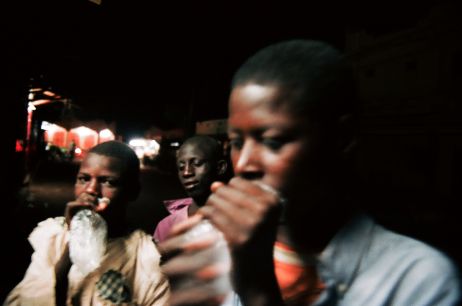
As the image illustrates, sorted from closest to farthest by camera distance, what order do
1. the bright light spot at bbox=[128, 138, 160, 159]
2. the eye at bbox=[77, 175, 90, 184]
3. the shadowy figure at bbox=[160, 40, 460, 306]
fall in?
1. the shadowy figure at bbox=[160, 40, 460, 306]
2. the eye at bbox=[77, 175, 90, 184]
3. the bright light spot at bbox=[128, 138, 160, 159]

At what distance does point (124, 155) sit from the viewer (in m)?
2.57

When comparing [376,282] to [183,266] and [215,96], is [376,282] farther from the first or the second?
[215,96]

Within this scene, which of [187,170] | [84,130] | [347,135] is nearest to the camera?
[347,135]

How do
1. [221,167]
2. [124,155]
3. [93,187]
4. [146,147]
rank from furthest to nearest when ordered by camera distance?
1. [146,147]
2. [221,167]
3. [124,155]
4. [93,187]

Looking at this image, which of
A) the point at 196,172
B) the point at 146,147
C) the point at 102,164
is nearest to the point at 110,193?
the point at 102,164

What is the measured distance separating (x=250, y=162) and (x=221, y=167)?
2960mm

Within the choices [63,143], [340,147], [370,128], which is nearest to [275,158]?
[340,147]

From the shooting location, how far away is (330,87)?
1087mm

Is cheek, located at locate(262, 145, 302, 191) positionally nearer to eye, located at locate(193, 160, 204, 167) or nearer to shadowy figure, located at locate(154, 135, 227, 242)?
shadowy figure, located at locate(154, 135, 227, 242)

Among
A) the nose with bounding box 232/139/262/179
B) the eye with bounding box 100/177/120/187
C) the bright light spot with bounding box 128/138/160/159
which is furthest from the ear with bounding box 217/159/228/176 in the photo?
the bright light spot with bounding box 128/138/160/159

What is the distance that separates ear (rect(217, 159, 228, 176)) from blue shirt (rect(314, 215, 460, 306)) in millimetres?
2819

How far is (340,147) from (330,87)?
0.68 ft

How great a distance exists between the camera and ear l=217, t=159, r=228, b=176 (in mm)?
3932

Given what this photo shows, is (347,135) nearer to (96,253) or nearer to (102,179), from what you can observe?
(96,253)
